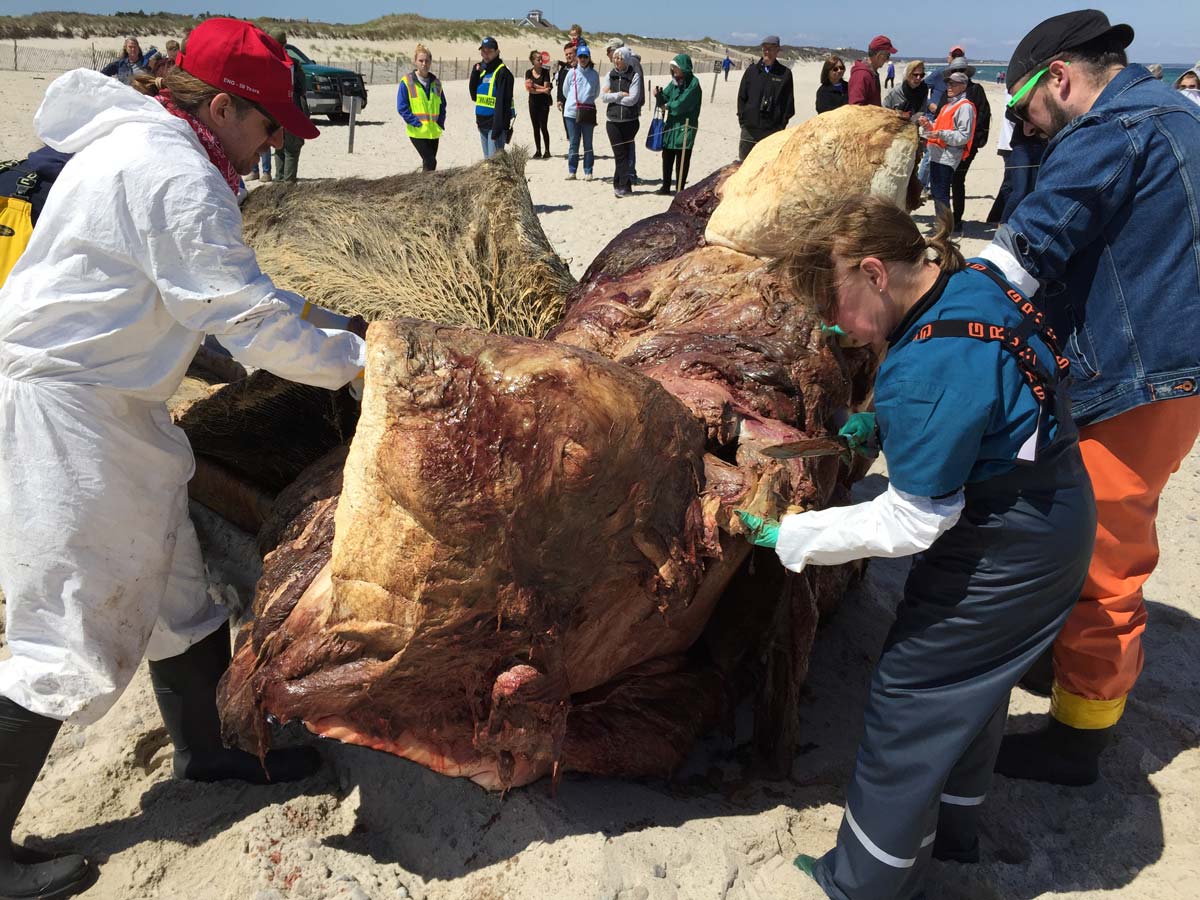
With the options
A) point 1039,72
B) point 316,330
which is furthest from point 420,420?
point 1039,72

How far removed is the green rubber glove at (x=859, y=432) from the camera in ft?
7.80

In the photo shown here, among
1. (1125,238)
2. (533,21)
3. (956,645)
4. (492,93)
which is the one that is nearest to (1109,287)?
(1125,238)

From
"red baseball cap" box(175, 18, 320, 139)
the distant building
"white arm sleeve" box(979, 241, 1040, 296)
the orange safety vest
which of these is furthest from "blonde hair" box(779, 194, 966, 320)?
the distant building

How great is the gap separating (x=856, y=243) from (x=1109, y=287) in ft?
3.87

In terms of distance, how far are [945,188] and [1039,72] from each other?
7317 millimetres

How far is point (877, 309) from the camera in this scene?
205 cm

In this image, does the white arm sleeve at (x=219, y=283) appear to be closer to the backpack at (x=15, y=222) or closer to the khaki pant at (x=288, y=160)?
the backpack at (x=15, y=222)

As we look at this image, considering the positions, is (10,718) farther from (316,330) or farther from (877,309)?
(877,309)

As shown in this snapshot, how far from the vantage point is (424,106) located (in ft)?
35.9

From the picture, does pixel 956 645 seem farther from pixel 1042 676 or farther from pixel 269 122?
pixel 269 122

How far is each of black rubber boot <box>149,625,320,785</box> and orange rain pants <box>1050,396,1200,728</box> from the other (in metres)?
2.41

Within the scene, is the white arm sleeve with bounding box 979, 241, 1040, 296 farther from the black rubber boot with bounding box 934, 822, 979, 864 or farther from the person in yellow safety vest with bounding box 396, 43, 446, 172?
the person in yellow safety vest with bounding box 396, 43, 446, 172

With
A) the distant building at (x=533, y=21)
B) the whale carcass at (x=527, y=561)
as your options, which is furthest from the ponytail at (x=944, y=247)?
the distant building at (x=533, y=21)

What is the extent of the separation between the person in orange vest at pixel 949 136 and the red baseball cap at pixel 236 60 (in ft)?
27.1
